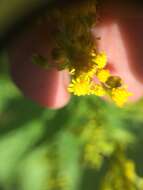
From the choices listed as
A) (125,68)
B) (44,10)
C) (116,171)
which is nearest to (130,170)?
(116,171)

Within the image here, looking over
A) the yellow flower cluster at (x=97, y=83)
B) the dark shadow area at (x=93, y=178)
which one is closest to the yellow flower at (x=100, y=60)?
the yellow flower cluster at (x=97, y=83)

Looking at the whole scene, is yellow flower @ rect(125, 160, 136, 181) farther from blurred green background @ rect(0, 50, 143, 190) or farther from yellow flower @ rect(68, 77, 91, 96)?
yellow flower @ rect(68, 77, 91, 96)

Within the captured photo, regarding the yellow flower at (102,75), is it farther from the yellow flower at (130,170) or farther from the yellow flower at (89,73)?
the yellow flower at (130,170)

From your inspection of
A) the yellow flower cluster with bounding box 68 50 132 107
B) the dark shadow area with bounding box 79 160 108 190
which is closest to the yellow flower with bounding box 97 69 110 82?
the yellow flower cluster with bounding box 68 50 132 107

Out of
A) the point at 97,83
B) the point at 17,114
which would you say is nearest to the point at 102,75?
the point at 97,83

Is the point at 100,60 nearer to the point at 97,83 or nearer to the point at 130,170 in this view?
the point at 97,83

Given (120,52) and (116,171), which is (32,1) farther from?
(116,171)
